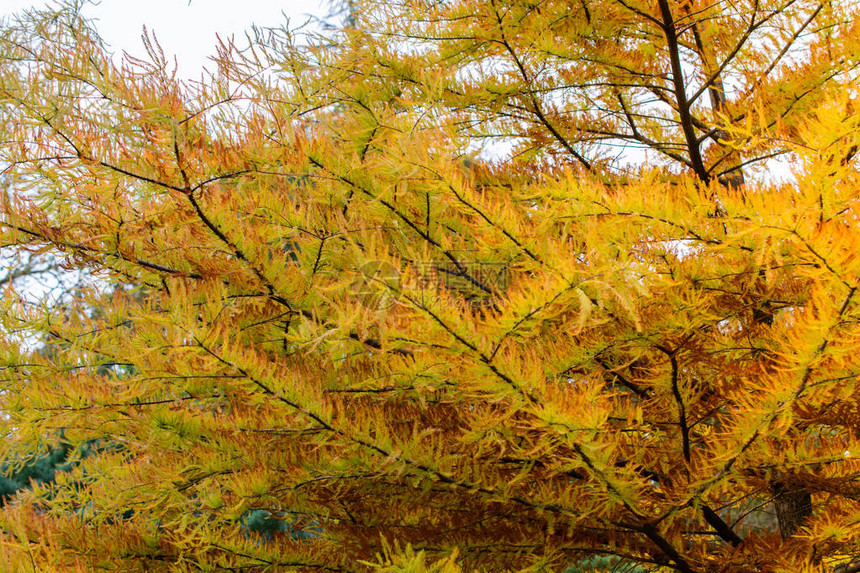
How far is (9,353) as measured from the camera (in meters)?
1.90

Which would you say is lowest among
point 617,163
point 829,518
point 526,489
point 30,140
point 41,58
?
point 829,518

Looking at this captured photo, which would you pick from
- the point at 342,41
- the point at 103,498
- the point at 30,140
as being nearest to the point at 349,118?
the point at 342,41

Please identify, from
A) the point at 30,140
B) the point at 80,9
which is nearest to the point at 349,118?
the point at 30,140

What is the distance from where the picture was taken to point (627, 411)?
5.46 ft

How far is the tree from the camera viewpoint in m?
1.32

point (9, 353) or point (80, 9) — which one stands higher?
point (80, 9)

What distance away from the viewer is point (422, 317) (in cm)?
123

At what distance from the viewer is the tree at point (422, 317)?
1322 mm

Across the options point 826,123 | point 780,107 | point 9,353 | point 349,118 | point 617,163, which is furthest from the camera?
point 617,163

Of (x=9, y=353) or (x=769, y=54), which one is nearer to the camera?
(x=9, y=353)

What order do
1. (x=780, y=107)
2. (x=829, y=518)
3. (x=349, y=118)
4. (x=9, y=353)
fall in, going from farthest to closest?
1. (x=780, y=107)
2. (x=349, y=118)
3. (x=9, y=353)
4. (x=829, y=518)

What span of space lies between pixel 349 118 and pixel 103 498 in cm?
154

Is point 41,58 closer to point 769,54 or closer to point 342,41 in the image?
point 342,41

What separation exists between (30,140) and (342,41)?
57.8 inches
